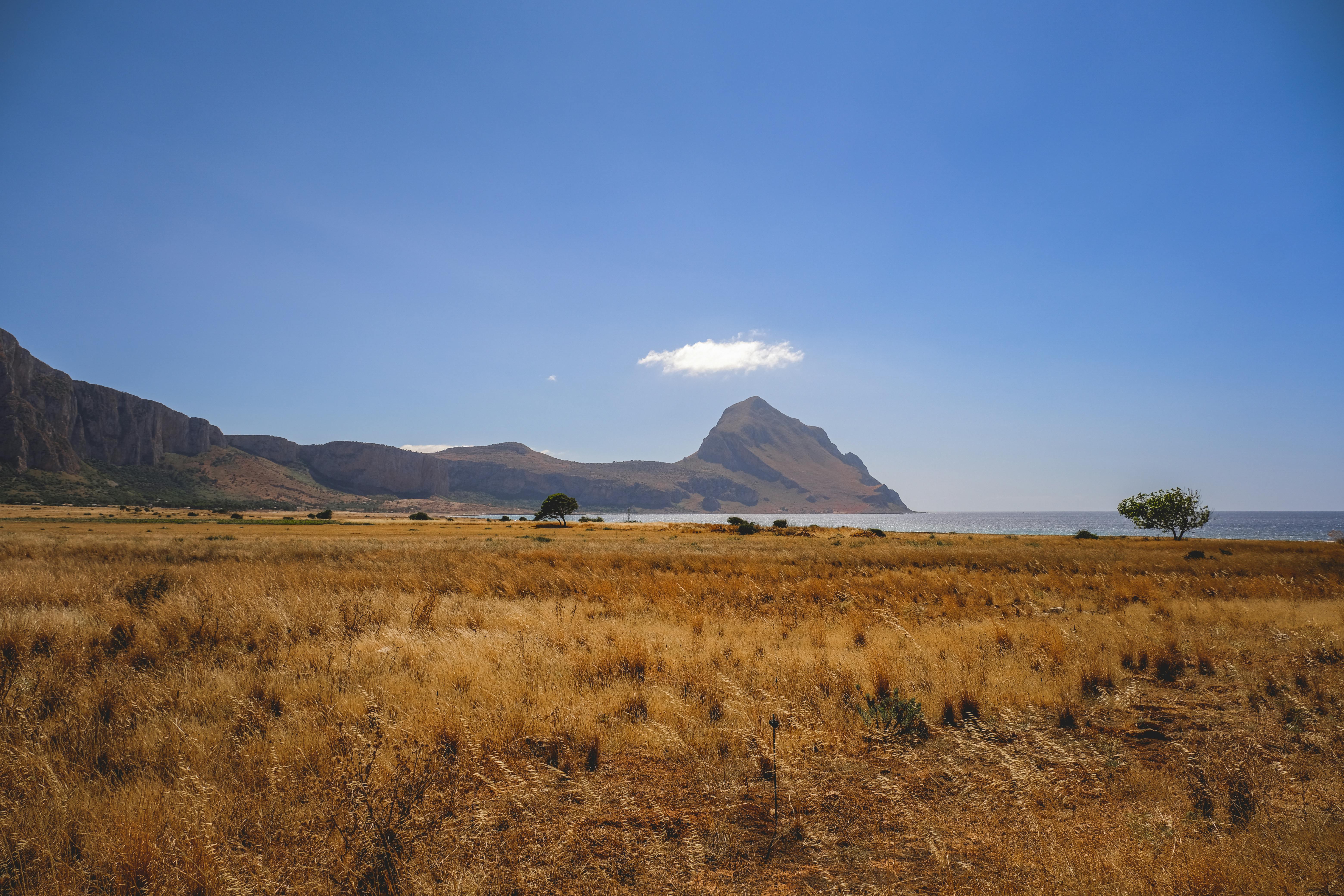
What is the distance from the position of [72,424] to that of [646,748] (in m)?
246

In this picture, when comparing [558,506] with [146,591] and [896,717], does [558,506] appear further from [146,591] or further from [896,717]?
[896,717]

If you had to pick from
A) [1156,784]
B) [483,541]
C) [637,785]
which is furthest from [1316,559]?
[483,541]

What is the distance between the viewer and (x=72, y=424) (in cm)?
16588

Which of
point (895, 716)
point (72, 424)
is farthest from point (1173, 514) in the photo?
point (72, 424)

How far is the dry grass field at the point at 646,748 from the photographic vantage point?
299 cm

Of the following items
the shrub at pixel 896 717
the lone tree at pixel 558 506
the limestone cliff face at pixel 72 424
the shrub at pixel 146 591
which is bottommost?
the lone tree at pixel 558 506

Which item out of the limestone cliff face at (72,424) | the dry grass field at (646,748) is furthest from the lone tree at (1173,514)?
the limestone cliff face at (72,424)

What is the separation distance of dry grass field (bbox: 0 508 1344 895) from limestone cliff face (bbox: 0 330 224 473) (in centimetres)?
18171

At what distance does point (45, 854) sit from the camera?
113 inches

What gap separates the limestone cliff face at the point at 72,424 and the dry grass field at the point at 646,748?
182 m

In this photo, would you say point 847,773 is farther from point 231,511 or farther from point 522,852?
point 231,511

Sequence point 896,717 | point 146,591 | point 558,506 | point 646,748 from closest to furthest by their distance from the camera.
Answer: point 646,748
point 896,717
point 146,591
point 558,506

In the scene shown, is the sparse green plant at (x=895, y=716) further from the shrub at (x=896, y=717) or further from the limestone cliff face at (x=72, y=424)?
the limestone cliff face at (x=72, y=424)

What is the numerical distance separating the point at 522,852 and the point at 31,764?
3.70 metres
